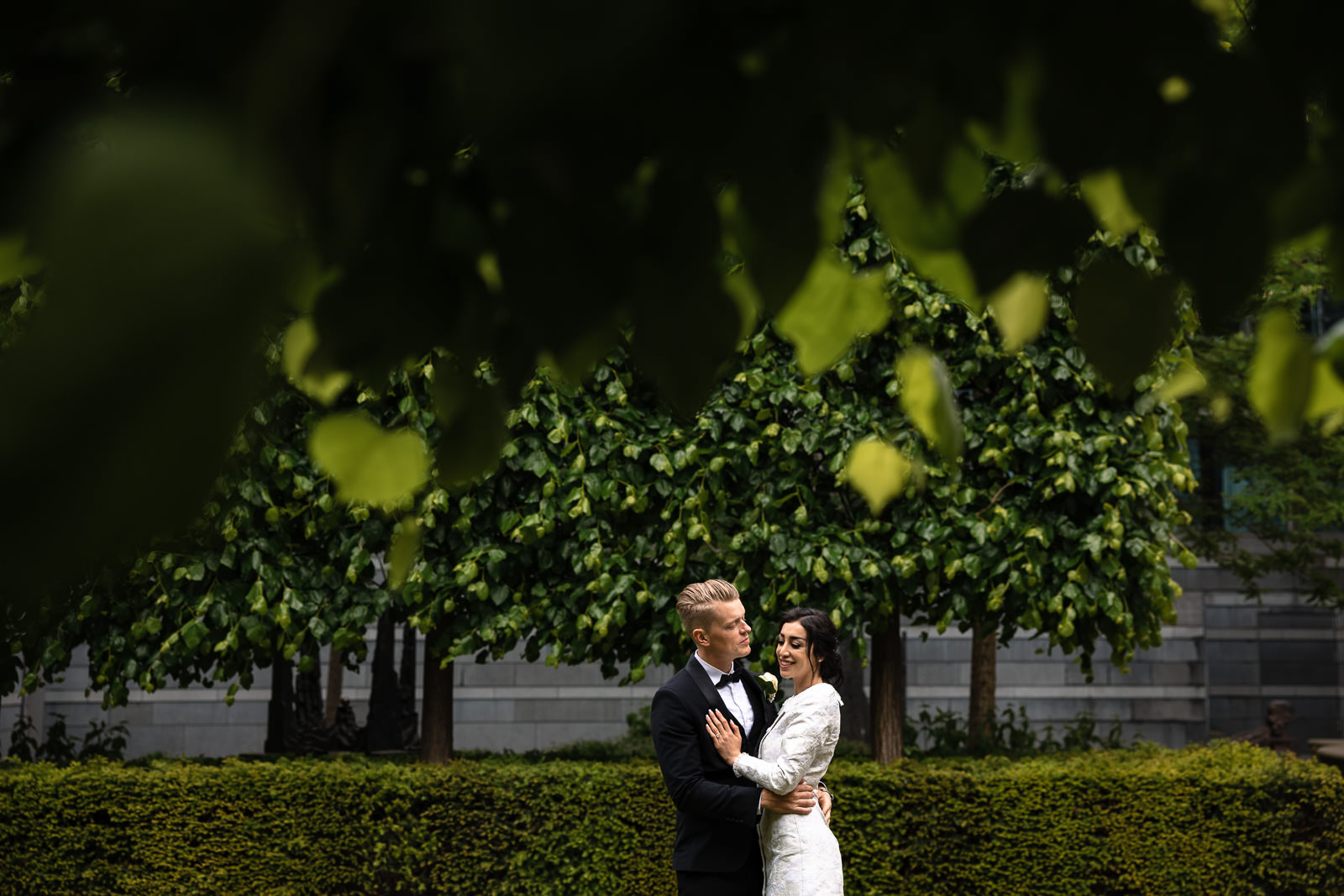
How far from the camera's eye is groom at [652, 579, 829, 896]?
13.7ft

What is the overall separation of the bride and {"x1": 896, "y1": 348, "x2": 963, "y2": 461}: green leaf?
3209 mm

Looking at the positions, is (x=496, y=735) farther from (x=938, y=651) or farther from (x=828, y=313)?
(x=828, y=313)

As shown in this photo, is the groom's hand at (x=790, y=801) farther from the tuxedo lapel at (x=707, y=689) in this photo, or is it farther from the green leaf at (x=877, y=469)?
the green leaf at (x=877, y=469)

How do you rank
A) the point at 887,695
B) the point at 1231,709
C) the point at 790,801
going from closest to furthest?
the point at 790,801 → the point at 887,695 → the point at 1231,709

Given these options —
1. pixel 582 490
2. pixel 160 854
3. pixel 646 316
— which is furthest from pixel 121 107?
pixel 160 854

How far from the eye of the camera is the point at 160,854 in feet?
23.2

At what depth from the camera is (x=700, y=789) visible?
4.16 m

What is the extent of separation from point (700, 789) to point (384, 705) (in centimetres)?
893

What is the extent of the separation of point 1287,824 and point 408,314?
26.3 feet

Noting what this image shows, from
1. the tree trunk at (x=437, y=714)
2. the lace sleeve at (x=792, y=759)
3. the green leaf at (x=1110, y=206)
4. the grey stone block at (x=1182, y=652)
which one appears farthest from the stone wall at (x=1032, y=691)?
the green leaf at (x=1110, y=206)

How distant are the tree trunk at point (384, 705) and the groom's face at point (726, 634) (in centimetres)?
808

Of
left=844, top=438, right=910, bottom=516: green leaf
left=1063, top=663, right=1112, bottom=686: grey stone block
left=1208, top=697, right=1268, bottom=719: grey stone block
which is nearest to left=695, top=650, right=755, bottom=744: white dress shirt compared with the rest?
left=844, top=438, right=910, bottom=516: green leaf

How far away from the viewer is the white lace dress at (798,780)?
414cm

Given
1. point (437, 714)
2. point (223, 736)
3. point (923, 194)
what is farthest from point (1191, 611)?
point (923, 194)
